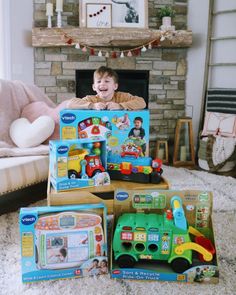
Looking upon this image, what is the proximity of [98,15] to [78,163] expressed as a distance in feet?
8.16

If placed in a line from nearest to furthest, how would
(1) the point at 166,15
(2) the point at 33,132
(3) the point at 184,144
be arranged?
1. (2) the point at 33,132
2. (1) the point at 166,15
3. (3) the point at 184,144

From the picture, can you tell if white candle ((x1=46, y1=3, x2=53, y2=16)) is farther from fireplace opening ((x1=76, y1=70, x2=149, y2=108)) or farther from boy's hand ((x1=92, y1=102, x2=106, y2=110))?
boy's hand ((x1=92, y1=102, x2=106, y2=110))

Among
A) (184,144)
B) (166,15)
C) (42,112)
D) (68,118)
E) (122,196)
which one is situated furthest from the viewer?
(184,144)

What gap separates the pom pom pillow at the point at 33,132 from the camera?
8.32 ft

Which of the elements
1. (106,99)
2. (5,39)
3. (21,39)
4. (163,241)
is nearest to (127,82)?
(21,39)

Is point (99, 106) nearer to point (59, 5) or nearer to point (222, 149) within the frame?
point (222, 149)

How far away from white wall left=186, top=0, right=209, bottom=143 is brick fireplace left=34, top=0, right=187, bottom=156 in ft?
0.23

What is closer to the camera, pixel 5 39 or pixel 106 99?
pixel 106 99

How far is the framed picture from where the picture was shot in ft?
12.1

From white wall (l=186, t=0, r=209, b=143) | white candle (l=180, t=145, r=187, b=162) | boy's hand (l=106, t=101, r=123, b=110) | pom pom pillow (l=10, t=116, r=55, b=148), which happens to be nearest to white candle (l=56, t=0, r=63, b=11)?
white wall (l=186, t=0, r=209, b=143)

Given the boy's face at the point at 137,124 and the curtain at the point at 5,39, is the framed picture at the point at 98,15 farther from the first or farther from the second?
the boy's face at the point at 137,124

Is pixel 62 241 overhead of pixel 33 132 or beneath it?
beneath

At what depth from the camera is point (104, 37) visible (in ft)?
12.1

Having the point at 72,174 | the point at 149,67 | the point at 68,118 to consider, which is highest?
the point at 149,67
